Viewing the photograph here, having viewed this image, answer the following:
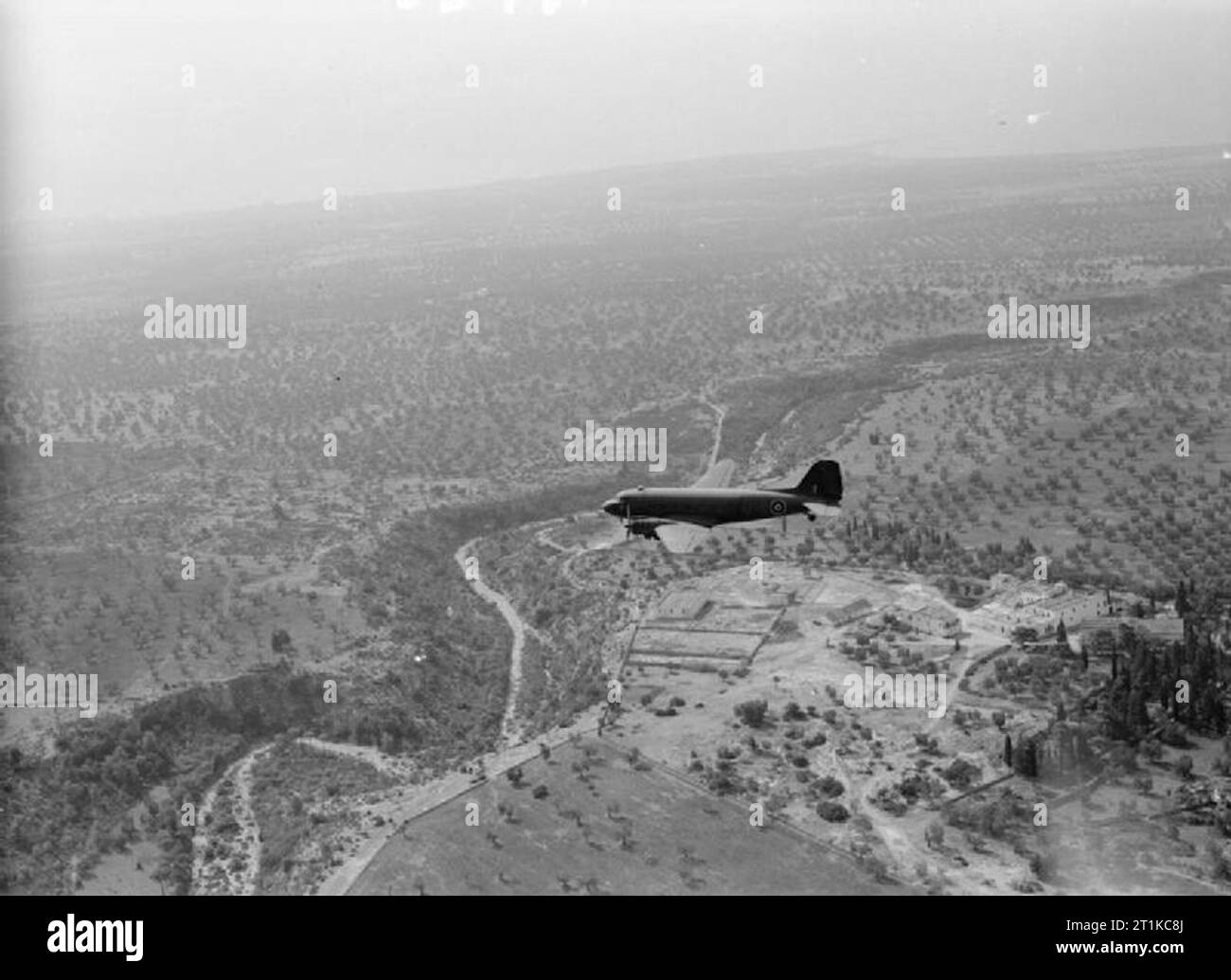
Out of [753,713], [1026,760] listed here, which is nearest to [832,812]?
[1026,760]

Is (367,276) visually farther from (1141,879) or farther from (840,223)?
(1141,879)

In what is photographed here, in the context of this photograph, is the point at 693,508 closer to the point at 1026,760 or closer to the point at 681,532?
the point at 681,532

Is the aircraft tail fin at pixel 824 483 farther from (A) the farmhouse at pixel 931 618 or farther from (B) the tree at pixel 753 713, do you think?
(A) the farmhouse at pixel 931 618

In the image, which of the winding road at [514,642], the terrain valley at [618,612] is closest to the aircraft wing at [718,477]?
the terrain valley at [618,612]

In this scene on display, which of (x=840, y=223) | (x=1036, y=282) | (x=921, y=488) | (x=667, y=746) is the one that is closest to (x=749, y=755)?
(x=667, y=746)

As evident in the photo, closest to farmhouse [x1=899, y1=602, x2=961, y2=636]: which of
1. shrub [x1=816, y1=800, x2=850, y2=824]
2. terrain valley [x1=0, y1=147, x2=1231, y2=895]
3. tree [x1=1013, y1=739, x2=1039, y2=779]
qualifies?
terrain valley [x1=0, y1=147, x2=1231, y2=895]

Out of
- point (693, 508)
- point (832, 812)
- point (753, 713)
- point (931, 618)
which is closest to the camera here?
point (832, 812)
